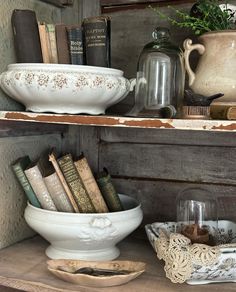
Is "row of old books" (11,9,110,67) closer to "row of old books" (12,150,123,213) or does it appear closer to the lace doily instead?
"row of old books" (12,150,123,213)

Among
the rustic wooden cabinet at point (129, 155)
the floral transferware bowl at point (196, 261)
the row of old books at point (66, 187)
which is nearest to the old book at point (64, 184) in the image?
the row of old books at point (66, 187)

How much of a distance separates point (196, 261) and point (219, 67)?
1.20 ft

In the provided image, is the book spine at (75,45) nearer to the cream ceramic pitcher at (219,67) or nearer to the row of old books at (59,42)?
the row of old books at (59,42)

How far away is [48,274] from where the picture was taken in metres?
0.91

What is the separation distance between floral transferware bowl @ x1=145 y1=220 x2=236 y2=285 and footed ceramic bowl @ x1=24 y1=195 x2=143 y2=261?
11 centimetres

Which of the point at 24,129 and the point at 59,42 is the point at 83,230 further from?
the point at 59,42

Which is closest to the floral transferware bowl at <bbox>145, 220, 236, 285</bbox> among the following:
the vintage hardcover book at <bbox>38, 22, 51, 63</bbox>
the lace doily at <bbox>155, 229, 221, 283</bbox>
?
the lace doily at <bbox>155, 229, 221, 283</bbox>

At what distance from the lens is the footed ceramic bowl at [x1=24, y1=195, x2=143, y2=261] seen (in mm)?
920

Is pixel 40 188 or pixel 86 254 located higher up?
pixel 40 188

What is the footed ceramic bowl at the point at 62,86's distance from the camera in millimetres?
896

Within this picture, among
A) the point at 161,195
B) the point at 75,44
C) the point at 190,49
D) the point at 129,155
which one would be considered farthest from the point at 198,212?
the point at 75,44

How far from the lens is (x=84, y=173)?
100 centimetres

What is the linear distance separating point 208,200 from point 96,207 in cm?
25

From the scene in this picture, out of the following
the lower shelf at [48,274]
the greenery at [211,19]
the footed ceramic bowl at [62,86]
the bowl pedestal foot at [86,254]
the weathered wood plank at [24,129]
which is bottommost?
the lower shelf at [48,274]
